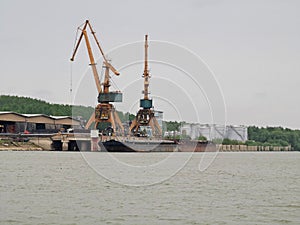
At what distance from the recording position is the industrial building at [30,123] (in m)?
88.6

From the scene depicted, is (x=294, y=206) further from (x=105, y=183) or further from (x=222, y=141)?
(x=222, y=141)

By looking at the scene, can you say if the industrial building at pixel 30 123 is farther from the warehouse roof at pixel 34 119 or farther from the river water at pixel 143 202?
the river water at pixel 143 202

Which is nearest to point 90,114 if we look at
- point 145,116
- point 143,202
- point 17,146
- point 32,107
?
point 145,116

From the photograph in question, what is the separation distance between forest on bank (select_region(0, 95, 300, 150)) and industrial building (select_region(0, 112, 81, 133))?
17.3 feet

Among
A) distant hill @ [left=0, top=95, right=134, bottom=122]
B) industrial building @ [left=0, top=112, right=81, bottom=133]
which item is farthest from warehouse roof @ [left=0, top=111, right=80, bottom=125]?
distant hill @ [left=0, top=95, right=134, bottom=122]

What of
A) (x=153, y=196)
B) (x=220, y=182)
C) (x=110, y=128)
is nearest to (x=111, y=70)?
(x=110, y=128)

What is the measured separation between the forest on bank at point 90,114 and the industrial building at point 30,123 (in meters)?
5.28

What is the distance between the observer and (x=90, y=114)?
97.8 metres

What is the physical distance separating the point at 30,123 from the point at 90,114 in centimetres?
999

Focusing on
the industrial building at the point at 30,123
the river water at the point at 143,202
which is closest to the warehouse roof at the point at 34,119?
the industrial building at the point at 30,123

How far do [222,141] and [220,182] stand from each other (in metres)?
118

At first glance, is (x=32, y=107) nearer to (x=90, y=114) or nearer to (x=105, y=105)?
(x=90, y=114)

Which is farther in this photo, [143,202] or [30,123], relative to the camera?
[30,123]

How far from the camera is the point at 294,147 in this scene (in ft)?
592
